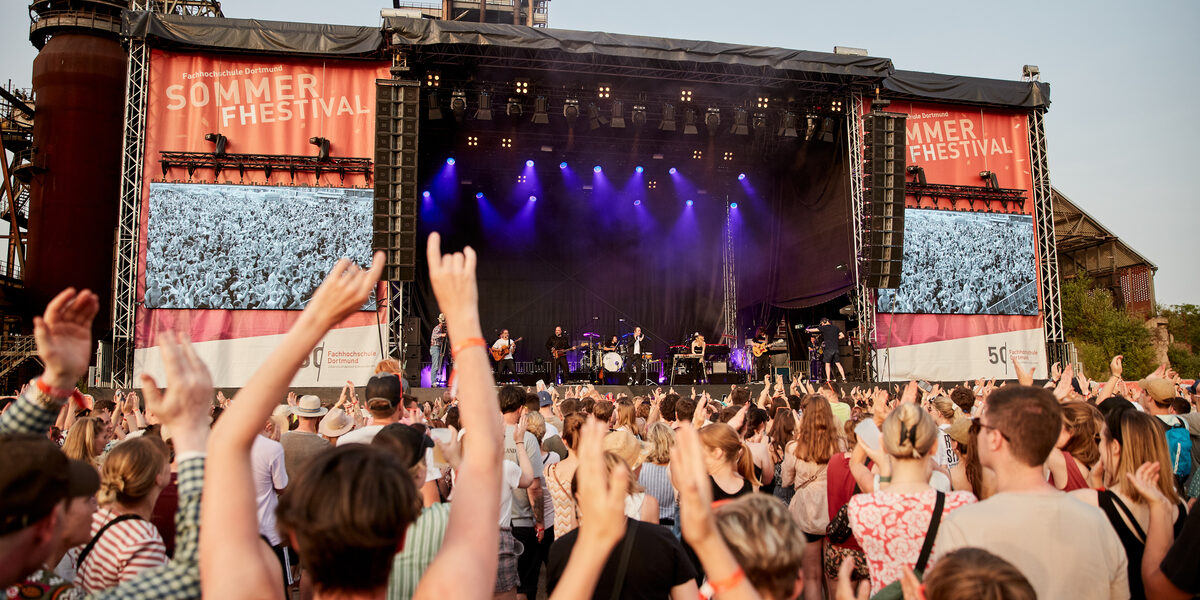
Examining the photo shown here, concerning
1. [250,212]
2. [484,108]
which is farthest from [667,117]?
[250,212]

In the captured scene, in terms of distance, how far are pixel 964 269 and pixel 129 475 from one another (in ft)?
52.6

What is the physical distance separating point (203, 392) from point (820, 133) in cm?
1514

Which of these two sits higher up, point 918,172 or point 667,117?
point 667,117

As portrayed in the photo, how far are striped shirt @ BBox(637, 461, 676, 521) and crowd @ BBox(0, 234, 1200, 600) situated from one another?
1cm

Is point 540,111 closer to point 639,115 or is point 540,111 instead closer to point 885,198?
point 639,115

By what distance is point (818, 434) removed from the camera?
3865 millimetres

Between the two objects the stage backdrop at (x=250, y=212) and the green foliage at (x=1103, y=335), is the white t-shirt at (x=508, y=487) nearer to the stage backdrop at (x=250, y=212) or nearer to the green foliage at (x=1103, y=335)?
the stage backdrop at (x=250, y=212)

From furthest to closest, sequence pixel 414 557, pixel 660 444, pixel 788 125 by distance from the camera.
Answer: pixel 788 125 → pixel 660 444 → pixel 414 557

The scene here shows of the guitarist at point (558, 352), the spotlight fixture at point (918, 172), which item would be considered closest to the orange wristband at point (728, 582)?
the guitarist at point (558, 352)

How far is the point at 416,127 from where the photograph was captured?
12492 millimetres

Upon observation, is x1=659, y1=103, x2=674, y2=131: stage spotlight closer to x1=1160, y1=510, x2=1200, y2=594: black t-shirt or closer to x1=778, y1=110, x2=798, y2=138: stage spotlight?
x1=778, y1=110, x2=798, y2=138: stage spotlight

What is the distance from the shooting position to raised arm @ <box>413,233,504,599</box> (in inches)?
53.2

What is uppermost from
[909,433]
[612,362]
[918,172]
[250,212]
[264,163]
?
[918,172]

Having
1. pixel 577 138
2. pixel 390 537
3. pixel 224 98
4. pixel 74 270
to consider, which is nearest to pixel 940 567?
pixel 390 537
